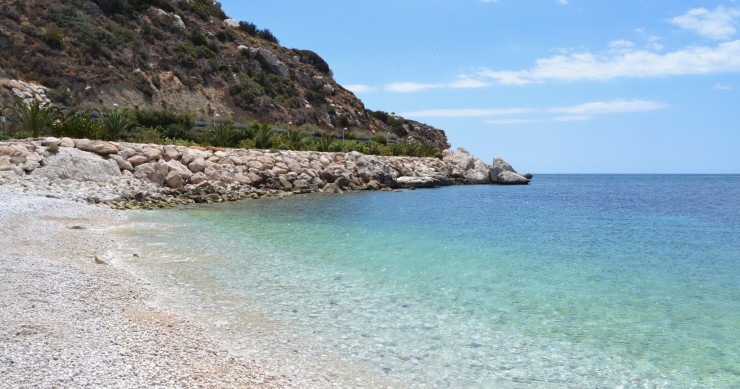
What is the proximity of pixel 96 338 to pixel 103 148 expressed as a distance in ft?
62.7

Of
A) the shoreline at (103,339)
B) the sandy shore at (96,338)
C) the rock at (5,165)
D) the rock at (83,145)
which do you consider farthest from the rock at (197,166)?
the shoreline at (103,339)

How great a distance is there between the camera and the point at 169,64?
44688 mm

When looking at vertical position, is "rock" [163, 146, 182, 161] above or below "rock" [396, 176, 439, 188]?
above

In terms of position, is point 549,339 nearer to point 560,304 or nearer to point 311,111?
point 560,304

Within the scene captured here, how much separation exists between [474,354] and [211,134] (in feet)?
97.9

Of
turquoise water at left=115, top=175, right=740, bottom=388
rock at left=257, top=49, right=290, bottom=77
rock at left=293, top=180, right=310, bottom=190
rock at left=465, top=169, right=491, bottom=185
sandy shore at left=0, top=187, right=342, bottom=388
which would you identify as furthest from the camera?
rock at left=257, top=49, right=290, bottom=77

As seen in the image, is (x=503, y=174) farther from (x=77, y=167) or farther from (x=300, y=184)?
(x=77, y=167)

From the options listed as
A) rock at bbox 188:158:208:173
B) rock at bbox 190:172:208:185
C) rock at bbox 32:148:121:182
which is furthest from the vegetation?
rock at bbox 190:172:208:185

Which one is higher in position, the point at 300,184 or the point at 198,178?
the point at 198,178

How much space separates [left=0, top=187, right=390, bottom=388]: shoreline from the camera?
437 cm

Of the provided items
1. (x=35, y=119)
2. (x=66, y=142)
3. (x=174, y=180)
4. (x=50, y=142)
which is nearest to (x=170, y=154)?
(x=174, y=180)

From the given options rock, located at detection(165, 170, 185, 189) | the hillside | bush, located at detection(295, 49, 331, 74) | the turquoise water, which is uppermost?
bush, located at detection(295, 49, 331, 74)

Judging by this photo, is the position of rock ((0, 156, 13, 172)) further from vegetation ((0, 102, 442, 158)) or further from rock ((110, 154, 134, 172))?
vegetation ((0, 102, 442, 158))

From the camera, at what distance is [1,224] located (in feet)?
37.1
